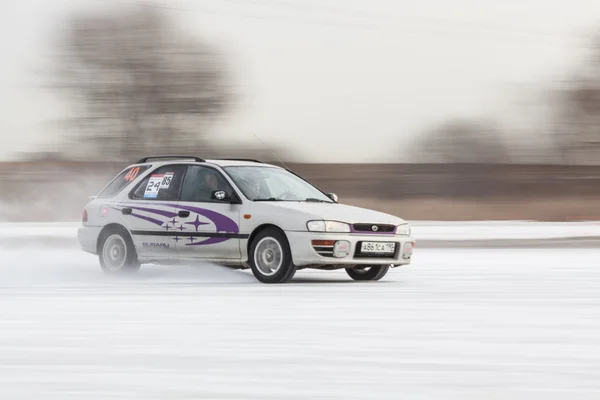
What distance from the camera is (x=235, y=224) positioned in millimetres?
13898

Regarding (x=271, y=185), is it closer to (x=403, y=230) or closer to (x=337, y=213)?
(x=337, y=213)

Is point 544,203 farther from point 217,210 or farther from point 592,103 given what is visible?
point 217,210

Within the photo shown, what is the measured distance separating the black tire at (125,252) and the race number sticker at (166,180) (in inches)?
30.1

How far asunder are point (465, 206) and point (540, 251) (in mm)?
23495

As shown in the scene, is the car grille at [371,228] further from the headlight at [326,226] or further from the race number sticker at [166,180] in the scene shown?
Answer: the race number sticker at [166,180]

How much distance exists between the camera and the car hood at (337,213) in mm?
13586

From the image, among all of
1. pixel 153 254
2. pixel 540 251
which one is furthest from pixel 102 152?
pixel 153 254

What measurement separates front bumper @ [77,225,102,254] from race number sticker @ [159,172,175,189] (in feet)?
3.53

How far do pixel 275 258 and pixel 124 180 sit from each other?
2.97 m

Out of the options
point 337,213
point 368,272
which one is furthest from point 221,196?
point 368,272

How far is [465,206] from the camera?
4503 cm

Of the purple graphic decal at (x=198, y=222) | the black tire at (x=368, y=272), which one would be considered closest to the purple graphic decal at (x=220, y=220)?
the purple graphic decal at (x=198, y=222)

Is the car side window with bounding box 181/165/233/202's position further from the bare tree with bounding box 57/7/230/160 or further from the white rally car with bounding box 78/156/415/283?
the bare tree with bounding box 57/7/230/160

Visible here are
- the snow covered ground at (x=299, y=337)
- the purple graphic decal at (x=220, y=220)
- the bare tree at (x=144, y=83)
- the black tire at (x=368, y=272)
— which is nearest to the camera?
the snow covered ground at (x=299, y=337)
